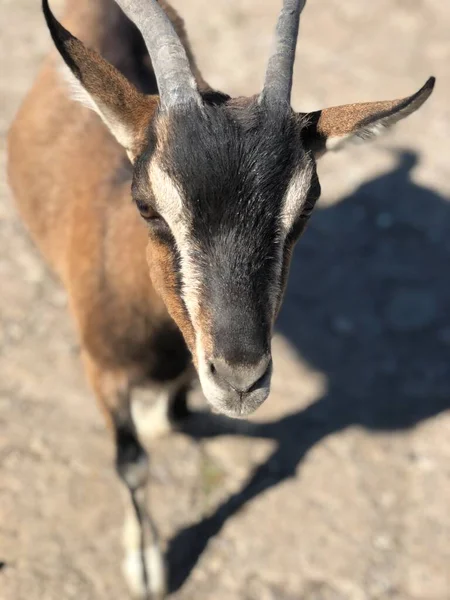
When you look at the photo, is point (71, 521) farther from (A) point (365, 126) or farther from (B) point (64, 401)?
(A) point (365, 126)

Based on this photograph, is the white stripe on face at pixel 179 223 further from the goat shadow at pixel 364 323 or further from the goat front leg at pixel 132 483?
the goat shadow at pixel 364 323

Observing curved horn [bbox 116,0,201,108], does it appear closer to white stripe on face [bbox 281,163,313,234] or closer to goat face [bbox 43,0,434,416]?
goat face [bbox 43,0,434,416]

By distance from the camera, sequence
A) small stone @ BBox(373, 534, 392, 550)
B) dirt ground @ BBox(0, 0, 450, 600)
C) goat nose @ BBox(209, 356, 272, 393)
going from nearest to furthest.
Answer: goat nose @ BBox(209, 356, 272, 393) → dirt ground @ BBox(0, 0, 450, 600) → small stone @ BBox(373, 534, 392, 550)

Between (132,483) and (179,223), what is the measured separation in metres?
1.68

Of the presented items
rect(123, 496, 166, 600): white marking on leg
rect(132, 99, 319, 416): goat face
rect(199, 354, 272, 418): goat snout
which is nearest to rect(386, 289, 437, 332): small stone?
rect(123, 496, 166, 600): white marking on leg

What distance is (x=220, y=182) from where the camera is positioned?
9.16 ft

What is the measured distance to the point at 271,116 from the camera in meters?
2.99

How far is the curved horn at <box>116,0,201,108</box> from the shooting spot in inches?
118

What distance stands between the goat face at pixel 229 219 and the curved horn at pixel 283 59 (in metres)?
0.09

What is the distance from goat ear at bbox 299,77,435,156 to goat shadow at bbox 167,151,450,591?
2.07 meters

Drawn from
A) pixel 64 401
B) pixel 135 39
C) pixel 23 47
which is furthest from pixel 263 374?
pixel 23 47

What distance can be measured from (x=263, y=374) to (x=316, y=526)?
6.06 feet

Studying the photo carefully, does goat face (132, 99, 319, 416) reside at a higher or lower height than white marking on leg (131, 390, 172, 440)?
higher

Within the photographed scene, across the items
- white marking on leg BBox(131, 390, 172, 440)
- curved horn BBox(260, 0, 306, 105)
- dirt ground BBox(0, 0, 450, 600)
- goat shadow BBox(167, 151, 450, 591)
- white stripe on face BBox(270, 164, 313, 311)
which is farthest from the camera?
goat shadow BBox(167, 151, 450, 591)
